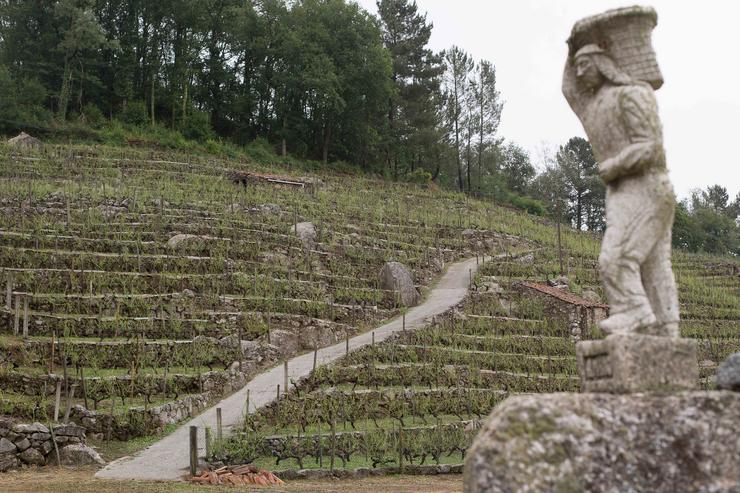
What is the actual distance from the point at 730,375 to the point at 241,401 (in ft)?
45.0

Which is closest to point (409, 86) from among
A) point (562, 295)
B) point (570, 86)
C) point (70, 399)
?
point (562, 295)

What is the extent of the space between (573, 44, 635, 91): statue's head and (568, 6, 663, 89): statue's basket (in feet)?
0.19

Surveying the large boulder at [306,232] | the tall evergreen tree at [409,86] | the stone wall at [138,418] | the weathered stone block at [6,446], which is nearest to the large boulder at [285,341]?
the stone wall at [138,418]

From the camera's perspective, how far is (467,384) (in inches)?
870

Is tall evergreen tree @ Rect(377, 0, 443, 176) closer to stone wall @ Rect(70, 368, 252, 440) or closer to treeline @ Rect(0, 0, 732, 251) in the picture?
treeline @ Rect(0, 0, 732, 251)

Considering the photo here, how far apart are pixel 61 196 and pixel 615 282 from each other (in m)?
28.9

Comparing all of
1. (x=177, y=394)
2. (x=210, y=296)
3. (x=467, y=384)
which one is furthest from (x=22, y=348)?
(x=467, y=384)

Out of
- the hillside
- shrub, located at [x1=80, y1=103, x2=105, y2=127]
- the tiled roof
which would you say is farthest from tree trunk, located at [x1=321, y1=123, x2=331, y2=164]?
the tiled roof

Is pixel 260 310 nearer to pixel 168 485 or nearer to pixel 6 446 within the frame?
pixel 6 446

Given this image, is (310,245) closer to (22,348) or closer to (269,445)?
(22,348)

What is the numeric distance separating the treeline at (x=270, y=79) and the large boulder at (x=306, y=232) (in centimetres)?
2333

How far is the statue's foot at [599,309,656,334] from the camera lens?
21.5ft

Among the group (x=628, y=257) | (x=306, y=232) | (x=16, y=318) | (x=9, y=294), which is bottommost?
(x=16, y=318)

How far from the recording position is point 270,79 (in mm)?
59969
